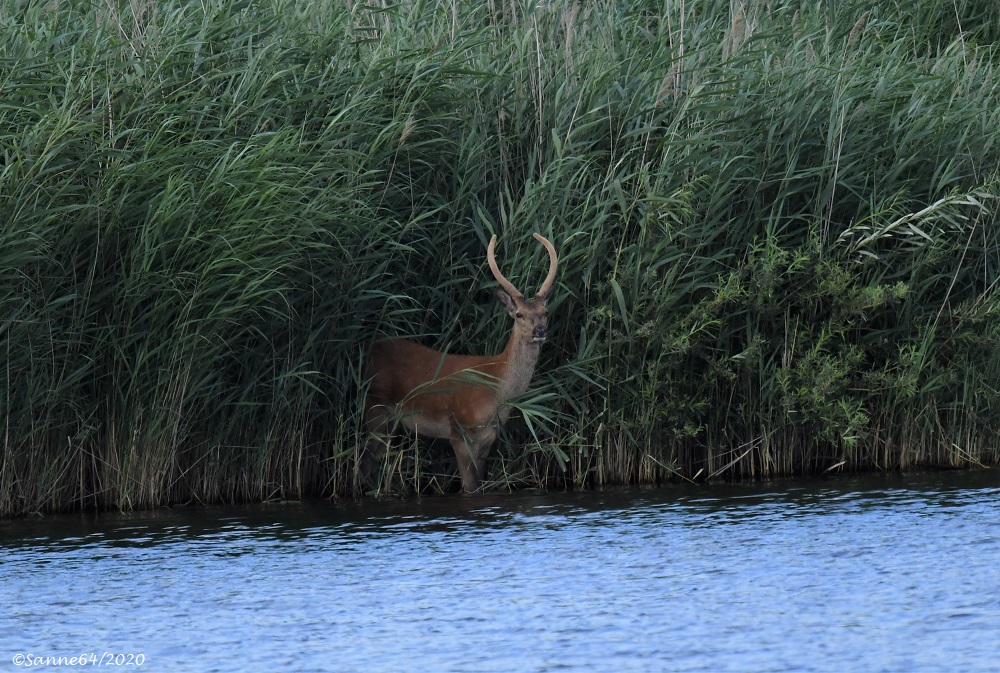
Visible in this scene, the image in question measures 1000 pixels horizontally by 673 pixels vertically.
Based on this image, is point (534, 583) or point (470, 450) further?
point (470, 450)

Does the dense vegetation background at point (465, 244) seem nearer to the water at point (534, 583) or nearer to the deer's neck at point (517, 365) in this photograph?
the deer's neck at point (517, 365)

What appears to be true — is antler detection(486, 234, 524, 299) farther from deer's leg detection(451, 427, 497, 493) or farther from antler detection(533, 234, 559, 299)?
deer's leg detection(451, 427, 497, 493)

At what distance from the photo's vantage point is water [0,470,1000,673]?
5.80m

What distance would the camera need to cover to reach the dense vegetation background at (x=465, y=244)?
27.5 feet

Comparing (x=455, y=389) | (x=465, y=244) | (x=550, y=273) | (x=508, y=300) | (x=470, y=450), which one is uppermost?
(x=465, y=244)

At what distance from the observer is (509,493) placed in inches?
356

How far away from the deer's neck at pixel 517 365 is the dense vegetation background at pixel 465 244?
0.47 ft

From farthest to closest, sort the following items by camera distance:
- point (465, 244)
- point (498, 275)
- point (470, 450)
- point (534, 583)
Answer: point (465, 244) → point (470, 450) → point (498, 275) → point (534, 583)

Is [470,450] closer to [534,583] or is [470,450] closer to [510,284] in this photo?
[510,284]

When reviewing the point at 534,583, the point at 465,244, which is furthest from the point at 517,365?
the point at 534,583

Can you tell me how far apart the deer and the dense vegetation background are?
5.6 inches

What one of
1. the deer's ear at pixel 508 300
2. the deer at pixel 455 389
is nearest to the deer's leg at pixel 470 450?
the deer at pixel 455 389

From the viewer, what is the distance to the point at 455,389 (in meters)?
9.03

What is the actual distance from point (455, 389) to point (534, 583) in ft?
7.58
